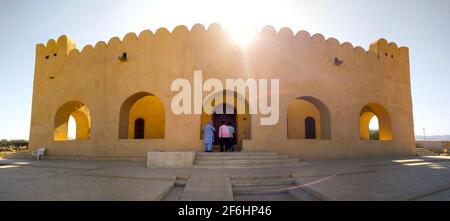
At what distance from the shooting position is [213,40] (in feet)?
40.0

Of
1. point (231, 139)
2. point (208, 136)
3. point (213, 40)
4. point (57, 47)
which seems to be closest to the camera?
point (208, 136)

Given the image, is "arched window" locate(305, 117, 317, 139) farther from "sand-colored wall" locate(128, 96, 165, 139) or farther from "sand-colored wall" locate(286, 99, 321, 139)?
"sand-colored wall" locate(128, 96, 165, 139)

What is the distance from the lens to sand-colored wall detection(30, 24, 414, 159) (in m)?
11.9

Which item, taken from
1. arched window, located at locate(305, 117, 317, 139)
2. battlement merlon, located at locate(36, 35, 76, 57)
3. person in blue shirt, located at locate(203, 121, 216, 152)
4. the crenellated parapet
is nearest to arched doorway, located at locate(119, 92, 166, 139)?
the crenellated parapet

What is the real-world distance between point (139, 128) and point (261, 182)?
1199 centimetres

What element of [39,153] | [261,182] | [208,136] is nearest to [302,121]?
[208,136]

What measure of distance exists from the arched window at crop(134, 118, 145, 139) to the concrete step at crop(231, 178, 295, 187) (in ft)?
37.7

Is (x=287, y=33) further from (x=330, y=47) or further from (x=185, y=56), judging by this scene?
(x=185, y=56)

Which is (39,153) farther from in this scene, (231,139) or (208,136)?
(231,139)

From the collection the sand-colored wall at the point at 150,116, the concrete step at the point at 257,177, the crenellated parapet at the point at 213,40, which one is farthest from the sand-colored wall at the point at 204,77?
the concrete step at the point at 257,177

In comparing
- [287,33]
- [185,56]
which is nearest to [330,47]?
[287,33]

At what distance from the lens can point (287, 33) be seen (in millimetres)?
12906

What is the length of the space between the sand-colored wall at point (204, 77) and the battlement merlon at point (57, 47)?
2.3 inches

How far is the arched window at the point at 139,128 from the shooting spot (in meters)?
16.7
